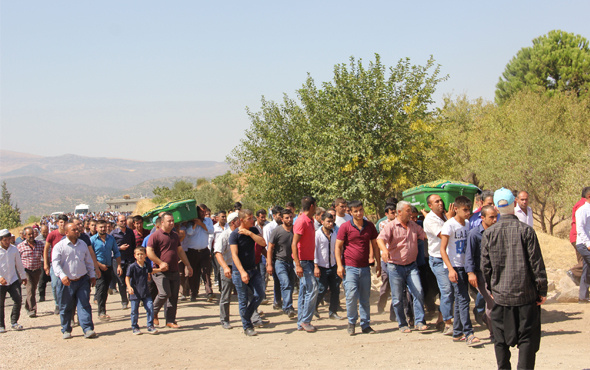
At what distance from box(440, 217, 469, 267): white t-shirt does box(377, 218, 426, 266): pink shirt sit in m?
0.80

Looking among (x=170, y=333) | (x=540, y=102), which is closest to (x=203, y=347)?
(x=170, y=333)

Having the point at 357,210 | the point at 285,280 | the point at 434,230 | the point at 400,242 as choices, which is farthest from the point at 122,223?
the point at 434,230

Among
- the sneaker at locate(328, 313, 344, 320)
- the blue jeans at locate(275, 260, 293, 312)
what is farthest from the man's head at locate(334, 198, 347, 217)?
the sneaker at locate(328, 313, 344, 320)

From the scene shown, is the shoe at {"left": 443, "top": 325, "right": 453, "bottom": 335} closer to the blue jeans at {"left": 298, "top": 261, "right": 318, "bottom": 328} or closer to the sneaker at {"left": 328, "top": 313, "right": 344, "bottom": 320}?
the blue jeans at {"left": 298, "top": 261, "right": 318, "bottom": 328}

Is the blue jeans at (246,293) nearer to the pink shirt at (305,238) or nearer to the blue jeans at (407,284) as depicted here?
the pink shirt at (305,238)

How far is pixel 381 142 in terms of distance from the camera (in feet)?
65.6

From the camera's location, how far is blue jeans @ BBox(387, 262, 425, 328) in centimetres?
845

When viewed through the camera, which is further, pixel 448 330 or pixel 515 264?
pixel 448 330

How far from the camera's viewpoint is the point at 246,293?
9141 mm

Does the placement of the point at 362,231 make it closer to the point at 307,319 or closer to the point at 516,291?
the point at 307,319

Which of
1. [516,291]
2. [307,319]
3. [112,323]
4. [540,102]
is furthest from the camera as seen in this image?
[540,102]

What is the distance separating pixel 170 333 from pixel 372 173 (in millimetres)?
12047

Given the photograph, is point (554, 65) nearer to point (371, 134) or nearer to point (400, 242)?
point (371, 134)

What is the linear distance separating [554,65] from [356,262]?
4577 cm
